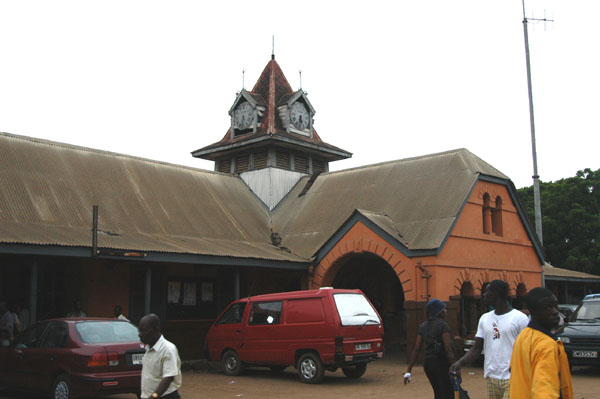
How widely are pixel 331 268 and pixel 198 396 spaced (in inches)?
335

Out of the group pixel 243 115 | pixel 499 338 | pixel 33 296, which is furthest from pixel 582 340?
pixel 243 115

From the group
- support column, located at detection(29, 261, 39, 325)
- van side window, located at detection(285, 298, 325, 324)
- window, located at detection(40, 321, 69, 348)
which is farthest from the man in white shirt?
support column, located at detection(29, 261, 39, 325)

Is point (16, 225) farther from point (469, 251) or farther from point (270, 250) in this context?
point (469, 251)

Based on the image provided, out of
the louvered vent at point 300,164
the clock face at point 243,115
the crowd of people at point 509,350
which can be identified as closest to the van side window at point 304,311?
the crowd of people at point 509,350

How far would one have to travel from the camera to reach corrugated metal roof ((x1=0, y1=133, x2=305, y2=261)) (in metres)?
16.4

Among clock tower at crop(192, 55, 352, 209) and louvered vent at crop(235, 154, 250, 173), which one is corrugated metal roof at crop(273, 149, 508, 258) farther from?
louvered vent at crop(235, 154, 250, 173)

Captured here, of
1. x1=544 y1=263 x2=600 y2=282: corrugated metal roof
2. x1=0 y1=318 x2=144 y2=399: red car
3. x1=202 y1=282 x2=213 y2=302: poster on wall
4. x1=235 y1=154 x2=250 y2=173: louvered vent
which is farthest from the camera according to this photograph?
x1=235 y1=154 x2=250 y2=173: louvered vent

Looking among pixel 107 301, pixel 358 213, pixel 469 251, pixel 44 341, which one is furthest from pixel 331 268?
pixel 44 341

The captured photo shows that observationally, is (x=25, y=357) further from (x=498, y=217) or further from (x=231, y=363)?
(x=498, y=217)

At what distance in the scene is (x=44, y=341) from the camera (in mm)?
11172

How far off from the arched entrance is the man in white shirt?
53.4 ft

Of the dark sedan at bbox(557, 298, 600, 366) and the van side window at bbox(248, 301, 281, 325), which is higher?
the van side window at bbox(248, 301, 281, 325)

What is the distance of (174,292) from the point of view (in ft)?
63.3

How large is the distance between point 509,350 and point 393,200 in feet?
48.8
